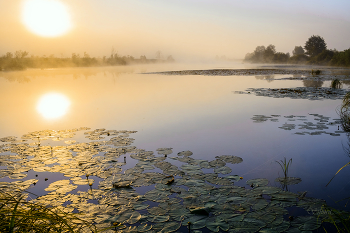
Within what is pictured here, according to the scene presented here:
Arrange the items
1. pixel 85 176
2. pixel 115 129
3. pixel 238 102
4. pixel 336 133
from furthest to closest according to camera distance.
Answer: pixel 238 102 < pixel 115 129 < pixel 336 133 < pixel 85 176

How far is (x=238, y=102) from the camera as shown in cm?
1163

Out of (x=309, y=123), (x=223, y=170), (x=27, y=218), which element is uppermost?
(x=27, y=218)

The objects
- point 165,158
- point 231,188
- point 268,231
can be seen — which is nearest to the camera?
point 268,231

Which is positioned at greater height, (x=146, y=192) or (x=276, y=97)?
(x=276, y=97)

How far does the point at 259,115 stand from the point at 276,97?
14.5 ft

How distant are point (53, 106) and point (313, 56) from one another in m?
74.2

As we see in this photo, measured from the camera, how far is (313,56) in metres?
68.9

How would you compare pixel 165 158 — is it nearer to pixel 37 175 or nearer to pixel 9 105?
pixel 37 175

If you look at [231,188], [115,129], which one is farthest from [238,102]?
[231,188]

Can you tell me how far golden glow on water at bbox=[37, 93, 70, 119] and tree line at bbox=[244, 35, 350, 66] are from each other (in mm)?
47647

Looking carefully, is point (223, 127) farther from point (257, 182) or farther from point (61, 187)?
point (61, 187)

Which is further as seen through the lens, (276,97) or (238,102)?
(276,97)

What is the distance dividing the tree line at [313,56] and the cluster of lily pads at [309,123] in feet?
145

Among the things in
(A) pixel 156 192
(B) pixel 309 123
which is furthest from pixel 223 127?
(A) pixel 156 192
